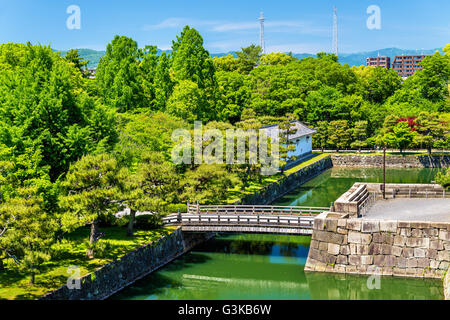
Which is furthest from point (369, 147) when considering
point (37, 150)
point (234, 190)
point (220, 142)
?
point (37, 150)

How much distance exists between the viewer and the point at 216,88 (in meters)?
58.3

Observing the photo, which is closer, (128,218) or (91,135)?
(128,218)

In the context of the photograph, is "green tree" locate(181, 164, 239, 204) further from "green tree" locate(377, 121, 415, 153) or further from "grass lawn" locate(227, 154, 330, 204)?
"green tree" locate(377, 121, 415, 153)

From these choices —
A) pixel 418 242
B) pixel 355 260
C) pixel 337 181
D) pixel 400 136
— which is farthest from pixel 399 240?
pixel 400 136

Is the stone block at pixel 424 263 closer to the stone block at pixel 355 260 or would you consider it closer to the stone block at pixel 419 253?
the stone block at pixel 419 253

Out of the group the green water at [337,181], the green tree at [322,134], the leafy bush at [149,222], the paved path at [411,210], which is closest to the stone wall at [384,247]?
the paved path at [411,210]

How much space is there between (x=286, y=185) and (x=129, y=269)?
97.4 feet

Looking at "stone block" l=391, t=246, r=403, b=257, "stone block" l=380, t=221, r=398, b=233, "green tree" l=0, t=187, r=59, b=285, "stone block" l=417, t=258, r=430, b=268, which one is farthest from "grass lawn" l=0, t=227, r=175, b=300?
"stone block" l=417, t=258, r=430, b=268

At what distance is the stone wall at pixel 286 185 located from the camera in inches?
1705

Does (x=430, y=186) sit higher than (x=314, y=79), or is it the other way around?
(x=314, y=79)

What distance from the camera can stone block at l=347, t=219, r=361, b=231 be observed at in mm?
26266

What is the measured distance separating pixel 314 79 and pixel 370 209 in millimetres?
58932

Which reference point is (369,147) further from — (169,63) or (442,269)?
(442,269)

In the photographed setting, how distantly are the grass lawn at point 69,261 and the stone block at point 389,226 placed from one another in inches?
497
